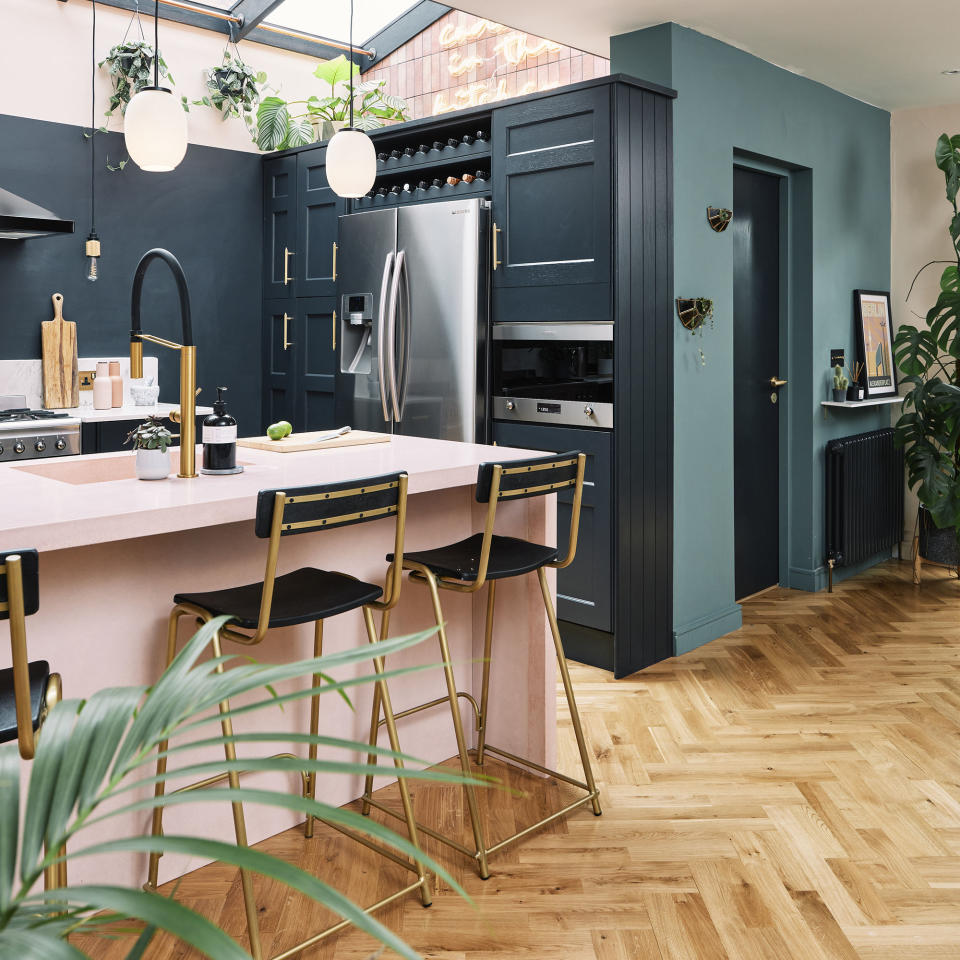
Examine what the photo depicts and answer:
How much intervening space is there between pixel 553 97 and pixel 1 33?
9.52 ft

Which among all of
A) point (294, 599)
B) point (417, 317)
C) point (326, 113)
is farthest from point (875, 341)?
point (294, 599)

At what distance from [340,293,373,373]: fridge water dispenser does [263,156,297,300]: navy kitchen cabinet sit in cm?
73

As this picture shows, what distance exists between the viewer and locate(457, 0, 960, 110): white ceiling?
3.88 m

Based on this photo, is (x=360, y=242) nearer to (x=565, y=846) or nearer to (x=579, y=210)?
(x=579, y=210)

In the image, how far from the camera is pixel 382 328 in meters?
4.57

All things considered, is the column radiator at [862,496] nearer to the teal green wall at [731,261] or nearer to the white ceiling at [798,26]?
the teal green wall at [731,261]

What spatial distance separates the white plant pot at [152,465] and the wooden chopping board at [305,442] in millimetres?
634

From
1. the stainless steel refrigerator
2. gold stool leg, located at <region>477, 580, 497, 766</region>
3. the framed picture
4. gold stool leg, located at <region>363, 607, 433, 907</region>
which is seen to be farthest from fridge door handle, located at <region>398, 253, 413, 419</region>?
the framed picture

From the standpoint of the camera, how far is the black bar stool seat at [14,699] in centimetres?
159

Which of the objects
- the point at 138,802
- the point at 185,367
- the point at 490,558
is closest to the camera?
the point at 138,802

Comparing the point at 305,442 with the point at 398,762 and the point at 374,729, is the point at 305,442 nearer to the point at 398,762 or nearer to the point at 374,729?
the point at 374,729

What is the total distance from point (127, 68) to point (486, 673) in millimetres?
3936

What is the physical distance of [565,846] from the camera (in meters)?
2.61

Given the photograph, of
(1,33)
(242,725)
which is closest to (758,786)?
(242,725)
